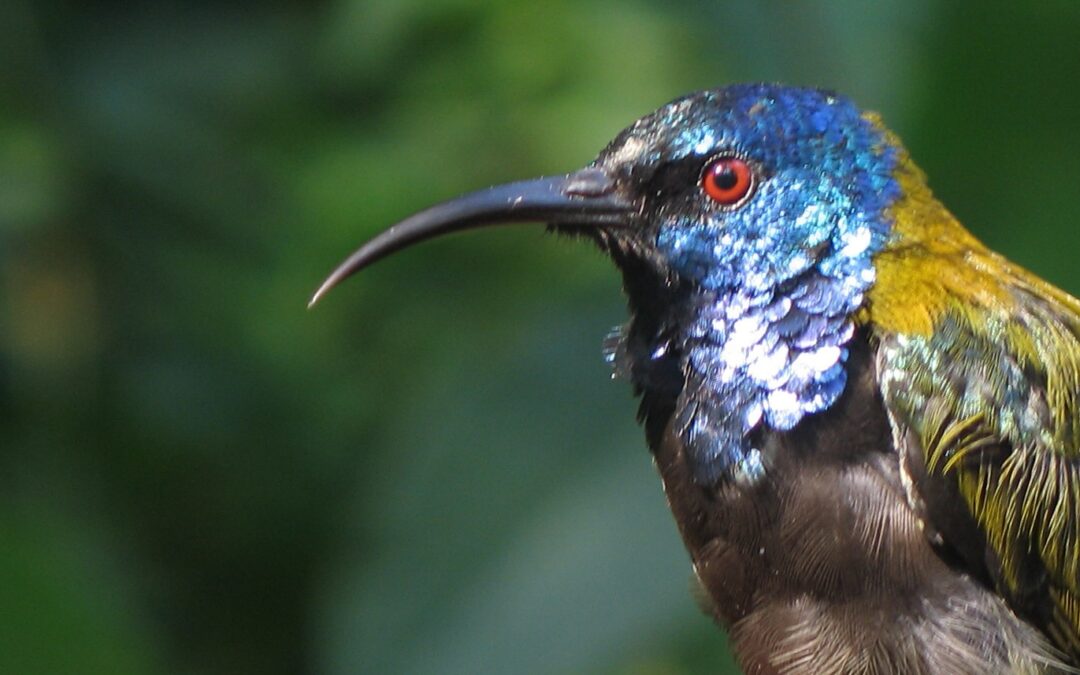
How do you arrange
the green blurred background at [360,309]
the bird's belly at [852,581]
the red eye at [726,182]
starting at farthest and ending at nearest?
the green blurred background at [360,309] → the red eye at [726,182] → the bird's belly at [852,581]

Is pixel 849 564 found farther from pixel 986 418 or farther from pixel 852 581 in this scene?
pixel 986 418

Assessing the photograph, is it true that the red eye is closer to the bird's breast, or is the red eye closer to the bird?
the bird

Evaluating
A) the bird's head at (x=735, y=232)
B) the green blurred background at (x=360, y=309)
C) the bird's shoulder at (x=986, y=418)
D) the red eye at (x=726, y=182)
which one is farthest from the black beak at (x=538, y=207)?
the green blurred background at (x=360, y=309)

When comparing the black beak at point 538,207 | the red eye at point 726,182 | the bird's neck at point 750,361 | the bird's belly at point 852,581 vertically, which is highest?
Answer: the black beak at point 538,207

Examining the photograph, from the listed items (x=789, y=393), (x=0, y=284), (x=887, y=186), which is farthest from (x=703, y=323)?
(x=0, y=284)

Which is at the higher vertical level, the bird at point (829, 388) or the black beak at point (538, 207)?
the black beak at point (538, 207)

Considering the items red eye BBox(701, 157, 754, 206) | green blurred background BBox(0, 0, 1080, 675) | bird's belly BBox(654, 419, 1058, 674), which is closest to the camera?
bird's belly BBox(654, 419, 1058, 674)

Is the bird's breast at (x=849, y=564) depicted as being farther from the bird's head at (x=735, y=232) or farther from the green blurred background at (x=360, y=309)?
the green blurred background at (x=360, y=309)

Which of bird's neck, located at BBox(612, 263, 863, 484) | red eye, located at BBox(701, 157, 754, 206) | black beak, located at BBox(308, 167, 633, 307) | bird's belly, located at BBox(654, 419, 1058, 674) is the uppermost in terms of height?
black beak, located at BBox(308, 167, 633, 307)

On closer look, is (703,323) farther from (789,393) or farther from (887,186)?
(887,186)

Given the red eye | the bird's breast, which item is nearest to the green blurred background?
the bird's breast
